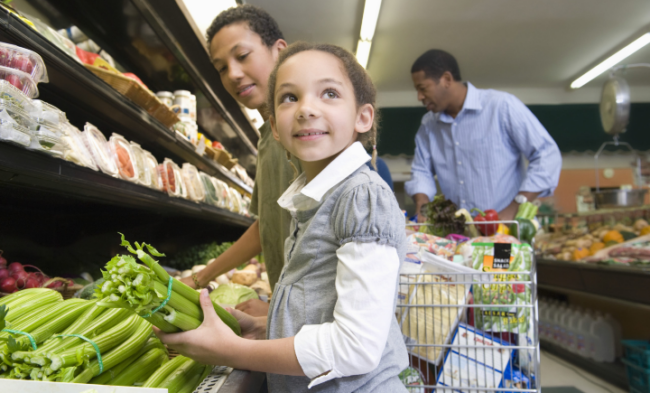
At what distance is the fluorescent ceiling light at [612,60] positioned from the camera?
279 inches

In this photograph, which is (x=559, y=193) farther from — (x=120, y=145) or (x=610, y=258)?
(x=120, y=145)

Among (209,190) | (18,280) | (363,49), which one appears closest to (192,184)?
(209,190)

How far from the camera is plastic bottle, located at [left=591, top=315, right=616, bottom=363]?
158 inches

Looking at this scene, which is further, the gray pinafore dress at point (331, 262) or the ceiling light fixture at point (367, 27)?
the ceiling light fixture at point (367, 27)

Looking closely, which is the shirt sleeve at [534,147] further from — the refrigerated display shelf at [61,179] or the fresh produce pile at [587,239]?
the refrigerated display shelf at [61,179]

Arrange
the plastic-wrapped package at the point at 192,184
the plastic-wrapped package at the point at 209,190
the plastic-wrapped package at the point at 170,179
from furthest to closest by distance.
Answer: the plastic-wrapped package at the point at 209,190, the plastic-wrapped package at the point at 192,184, the plastic-wrapped package at the point at 170,179

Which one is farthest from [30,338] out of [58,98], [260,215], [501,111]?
[501,111]

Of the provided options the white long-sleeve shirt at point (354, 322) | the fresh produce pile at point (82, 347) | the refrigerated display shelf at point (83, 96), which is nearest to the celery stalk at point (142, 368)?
the fresh produce pile at point (82, 347)

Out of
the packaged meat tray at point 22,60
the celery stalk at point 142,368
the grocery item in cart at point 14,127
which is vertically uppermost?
the packaged meat tray at point 22,60

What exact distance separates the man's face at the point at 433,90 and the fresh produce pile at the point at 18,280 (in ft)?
8.12

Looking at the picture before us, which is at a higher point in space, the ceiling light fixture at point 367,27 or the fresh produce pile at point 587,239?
the ceiling light fixture at point 367,27

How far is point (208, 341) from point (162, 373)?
0.22m

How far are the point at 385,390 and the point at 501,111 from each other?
2.48 m

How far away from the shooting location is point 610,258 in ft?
12.4
